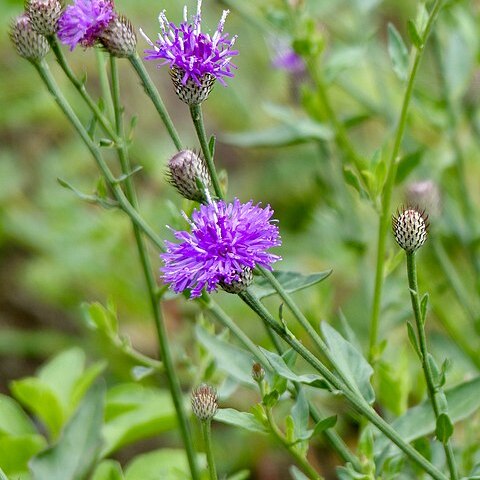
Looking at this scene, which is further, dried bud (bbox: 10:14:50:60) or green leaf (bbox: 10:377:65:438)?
green leaf (bbox: 10:377:65:438)

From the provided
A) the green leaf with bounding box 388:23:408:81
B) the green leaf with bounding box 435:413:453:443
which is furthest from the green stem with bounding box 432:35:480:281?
the green leaf with bounding box 435:413:453:443

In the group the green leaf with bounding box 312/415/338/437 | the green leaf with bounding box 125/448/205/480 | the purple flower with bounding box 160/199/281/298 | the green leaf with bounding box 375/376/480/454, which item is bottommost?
the green leaf with bounding box 312/415/338/437

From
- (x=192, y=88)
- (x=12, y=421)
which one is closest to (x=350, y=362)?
(x=192, y=88)

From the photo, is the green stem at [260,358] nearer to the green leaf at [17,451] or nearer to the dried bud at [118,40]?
the dried bud at [118,40]

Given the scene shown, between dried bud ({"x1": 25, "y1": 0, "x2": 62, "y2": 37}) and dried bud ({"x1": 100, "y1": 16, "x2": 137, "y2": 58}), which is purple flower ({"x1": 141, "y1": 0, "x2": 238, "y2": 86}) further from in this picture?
dried bud ({"x1": 25, "y1": 0, "x2": 62, "y2": 37})

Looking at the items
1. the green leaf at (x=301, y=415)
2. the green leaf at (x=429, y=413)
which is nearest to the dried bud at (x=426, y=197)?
the green leaf at (x=429, y=413)

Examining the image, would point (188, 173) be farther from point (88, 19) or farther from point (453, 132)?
point (453, 132)
